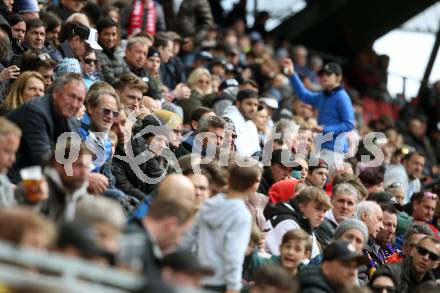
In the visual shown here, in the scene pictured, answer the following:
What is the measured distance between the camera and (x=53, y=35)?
14180mm

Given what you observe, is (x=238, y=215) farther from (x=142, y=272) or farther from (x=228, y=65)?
(x=228, y=65)

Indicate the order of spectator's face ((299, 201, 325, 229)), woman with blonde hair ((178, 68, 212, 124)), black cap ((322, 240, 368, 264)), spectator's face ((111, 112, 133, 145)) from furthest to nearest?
woman with blonde hair ((178, 68, 212, 124)) → spectator's face ((111, 112, 133, 145)) → spectator's face ((299, 201, 325, 229)) → black cap ((322, 240, 368, 264))

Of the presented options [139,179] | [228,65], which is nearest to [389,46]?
[228,65]

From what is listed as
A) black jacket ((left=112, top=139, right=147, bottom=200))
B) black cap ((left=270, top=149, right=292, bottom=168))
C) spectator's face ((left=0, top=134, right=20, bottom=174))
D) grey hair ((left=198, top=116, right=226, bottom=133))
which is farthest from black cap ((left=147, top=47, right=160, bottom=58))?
spectator's face ((left=0, top=134, right=20, bottom=174))

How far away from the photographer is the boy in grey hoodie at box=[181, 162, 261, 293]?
29.6ft

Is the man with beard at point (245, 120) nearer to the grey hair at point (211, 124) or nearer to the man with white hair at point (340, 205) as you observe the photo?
the grey hair at point (211, 124)

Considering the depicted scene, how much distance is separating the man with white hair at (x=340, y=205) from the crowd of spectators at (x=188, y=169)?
2cm

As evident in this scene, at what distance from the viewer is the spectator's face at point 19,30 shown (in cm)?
1327

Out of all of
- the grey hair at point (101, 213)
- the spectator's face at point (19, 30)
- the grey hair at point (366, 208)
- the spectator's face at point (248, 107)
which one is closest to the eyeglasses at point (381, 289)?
the grey hair at point (366, 208)

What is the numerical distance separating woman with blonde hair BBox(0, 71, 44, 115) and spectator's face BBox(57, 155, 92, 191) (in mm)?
1701

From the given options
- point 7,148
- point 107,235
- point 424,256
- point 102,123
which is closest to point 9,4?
point 102,123

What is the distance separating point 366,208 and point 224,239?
12.2 feet

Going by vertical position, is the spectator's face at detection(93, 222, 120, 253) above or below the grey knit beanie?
above

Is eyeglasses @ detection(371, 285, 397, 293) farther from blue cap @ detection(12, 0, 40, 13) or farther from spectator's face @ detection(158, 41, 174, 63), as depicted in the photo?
spectator's face @ detection(158, 41, 174, 63)
